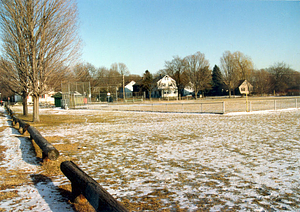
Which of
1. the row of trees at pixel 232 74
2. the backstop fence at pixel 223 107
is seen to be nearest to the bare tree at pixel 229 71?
the row of trees at pixel 232 74

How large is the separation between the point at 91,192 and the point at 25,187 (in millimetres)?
2317

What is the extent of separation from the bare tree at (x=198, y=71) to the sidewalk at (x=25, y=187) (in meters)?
69.5

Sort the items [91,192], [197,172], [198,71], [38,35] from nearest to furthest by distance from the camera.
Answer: [91,192], [197,172], [38,35], [198,71]

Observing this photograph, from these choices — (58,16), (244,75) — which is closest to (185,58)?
(244,75)

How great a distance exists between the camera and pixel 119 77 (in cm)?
9675

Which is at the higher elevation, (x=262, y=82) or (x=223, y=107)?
(x=262, y=82)

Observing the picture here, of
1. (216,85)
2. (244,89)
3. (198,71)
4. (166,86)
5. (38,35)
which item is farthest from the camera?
(216,85)

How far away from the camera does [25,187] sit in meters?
5.18

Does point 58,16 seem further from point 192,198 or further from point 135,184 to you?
point 192,198

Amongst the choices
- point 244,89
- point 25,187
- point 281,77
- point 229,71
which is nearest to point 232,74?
point 229,71

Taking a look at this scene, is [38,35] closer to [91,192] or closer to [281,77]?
[91,192]

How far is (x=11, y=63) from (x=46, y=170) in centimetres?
1375

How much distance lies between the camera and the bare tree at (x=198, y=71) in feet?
244

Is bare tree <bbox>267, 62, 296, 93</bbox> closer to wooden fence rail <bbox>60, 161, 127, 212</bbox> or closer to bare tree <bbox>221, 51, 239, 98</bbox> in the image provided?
bare tree <bbox>221, 51, 239, 98</bbox>
